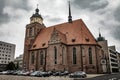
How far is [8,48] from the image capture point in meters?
93.7

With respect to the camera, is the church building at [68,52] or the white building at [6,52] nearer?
the church building at [68,52]

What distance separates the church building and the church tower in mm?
1497

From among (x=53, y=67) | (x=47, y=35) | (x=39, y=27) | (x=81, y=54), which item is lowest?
(x=53, y=67)

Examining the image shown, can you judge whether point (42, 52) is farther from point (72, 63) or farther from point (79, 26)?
point (79, 26)

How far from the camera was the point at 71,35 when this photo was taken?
137 ft

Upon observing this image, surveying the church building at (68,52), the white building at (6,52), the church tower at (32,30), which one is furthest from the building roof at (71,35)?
the white building at (6,52)

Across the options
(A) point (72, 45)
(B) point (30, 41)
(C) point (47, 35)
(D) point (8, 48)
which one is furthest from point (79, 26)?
(D) point (8, 48)

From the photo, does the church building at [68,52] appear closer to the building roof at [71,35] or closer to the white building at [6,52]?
the building roof at [71,35]

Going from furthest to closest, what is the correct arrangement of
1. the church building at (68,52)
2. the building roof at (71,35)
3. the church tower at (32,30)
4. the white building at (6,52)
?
the white building at (6,52) < the church tower at (32,30) < the building roof at (71,35) < the church building at (68,52)

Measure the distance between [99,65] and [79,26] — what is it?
12.7 meters

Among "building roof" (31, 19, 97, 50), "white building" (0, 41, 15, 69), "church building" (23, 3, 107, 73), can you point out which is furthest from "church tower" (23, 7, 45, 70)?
"white building" (0, 41, 15, 69)

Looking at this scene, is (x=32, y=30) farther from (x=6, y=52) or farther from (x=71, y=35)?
(x=6, y=52)

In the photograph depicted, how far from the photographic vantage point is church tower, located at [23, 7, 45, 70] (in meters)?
48.5

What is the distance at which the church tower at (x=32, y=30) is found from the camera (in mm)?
48494
